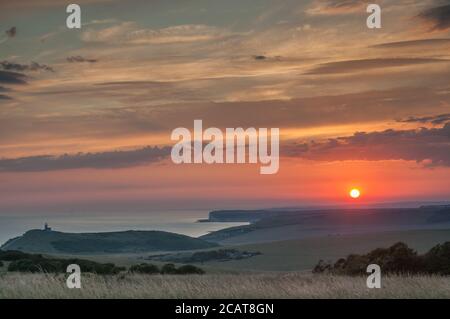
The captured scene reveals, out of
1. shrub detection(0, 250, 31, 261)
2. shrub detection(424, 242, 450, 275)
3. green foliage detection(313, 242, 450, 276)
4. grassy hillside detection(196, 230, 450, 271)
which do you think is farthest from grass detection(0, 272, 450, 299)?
grassy hillside detection(196, 230, 450, 271)

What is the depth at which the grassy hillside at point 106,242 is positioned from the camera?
132m

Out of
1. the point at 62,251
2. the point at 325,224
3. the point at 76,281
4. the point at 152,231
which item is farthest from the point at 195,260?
the point at 76,281

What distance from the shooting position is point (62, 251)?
134625mm

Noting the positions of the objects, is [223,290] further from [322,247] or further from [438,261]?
[322,247]

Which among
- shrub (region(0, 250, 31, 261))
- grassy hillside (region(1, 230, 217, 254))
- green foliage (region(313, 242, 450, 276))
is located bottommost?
green foliage (region(313, 242, 450, 276))

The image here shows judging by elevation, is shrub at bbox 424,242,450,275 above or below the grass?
above

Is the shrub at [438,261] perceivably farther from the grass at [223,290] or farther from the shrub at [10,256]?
the shrub at [10,256]

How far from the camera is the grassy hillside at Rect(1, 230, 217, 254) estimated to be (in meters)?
132

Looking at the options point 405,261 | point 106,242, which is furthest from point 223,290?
point 106,242

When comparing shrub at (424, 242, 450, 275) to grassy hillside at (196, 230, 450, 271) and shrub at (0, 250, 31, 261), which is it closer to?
shrub at (0, 250, 31, 261)

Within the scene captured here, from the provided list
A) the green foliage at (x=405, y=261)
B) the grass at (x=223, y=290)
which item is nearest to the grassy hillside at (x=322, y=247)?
the green foliage at (x=405, y=261)

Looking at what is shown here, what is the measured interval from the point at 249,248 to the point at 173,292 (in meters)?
127

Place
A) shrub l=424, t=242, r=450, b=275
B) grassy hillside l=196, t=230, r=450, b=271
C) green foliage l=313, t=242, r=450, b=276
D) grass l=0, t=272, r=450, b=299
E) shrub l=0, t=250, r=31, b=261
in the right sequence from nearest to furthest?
grass l=0, t=272, r=450, b=299 → shrub l=424, t=242, r=450, b=275 → green foliage l=313, t=242, r=450, b=276 → shrub l=0, t=250, r=31, b=261 → grassy hillside l=196, t=230, r=450, b=271
